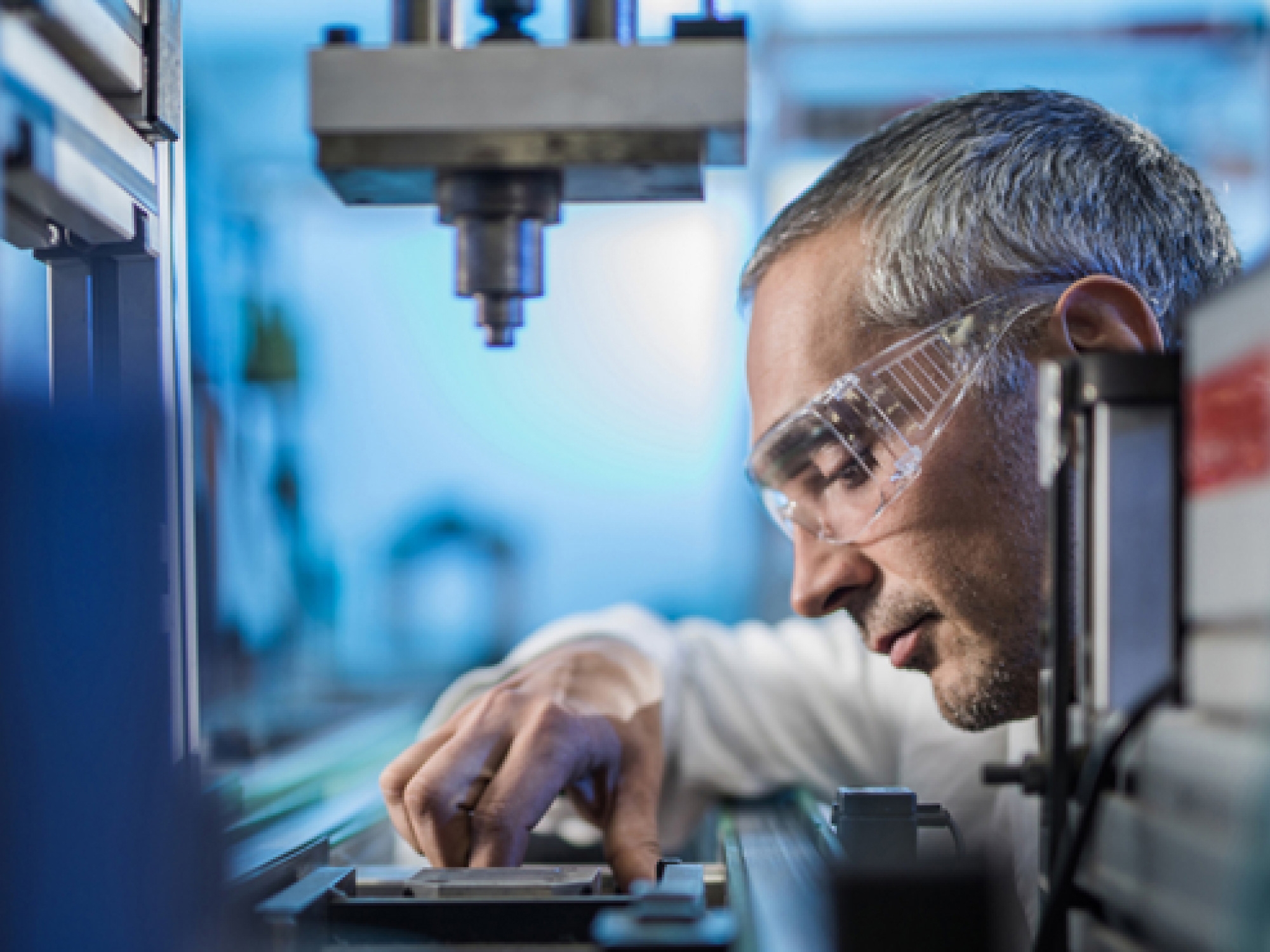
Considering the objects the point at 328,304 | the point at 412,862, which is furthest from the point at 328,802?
the point at 328,304

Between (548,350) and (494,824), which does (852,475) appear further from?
(548,350)

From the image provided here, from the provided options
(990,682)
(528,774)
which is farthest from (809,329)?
(528,774)

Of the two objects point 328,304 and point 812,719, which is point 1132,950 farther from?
point 328,304

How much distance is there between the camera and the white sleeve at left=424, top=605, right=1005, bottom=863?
1396 millimetres

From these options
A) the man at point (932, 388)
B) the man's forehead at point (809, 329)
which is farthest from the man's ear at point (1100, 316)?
the man's forehead at point (809, 329)

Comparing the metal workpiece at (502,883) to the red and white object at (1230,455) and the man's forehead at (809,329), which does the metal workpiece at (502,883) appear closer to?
the red and white object at (1230,455)

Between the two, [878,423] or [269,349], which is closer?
[878,423]

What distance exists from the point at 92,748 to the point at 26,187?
10.4 inches

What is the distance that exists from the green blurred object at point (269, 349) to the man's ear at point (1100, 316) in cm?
209

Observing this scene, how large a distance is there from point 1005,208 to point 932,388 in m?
0.20

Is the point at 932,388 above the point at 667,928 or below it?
above

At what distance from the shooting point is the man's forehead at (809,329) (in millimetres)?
1073

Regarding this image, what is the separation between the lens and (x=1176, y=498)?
0.51 meters

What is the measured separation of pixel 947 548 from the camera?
1.10 m
